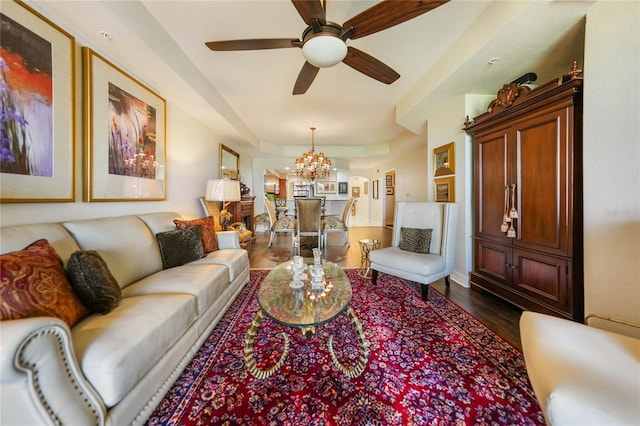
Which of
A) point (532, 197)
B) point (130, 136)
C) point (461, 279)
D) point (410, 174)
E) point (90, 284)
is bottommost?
point (461, 279)

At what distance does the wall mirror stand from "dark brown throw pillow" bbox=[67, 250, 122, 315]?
346 cm

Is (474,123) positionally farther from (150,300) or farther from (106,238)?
(106,238)

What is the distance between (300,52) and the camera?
2.35 m

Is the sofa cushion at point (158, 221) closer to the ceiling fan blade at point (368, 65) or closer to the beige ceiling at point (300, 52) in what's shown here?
the beige ceiling at point (300, 52)

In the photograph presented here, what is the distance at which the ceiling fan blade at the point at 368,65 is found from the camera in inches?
68.1

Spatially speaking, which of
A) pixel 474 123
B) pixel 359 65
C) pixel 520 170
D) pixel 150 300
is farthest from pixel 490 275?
pixel 150 300

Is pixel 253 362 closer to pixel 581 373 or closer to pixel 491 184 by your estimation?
pixel 581 373

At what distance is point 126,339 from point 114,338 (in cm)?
5

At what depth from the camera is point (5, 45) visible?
4.23 feet

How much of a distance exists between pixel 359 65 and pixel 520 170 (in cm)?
177

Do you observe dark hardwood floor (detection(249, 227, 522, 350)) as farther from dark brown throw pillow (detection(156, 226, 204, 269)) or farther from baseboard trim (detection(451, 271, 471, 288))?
dark brown throw pillow (detection(156, 226, 204, 269))

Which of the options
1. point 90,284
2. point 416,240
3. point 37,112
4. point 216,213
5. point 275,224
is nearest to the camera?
point 90,284

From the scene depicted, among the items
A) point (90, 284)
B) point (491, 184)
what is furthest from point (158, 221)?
point (491, 184)

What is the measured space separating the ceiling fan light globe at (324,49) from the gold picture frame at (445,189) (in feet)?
7.51
